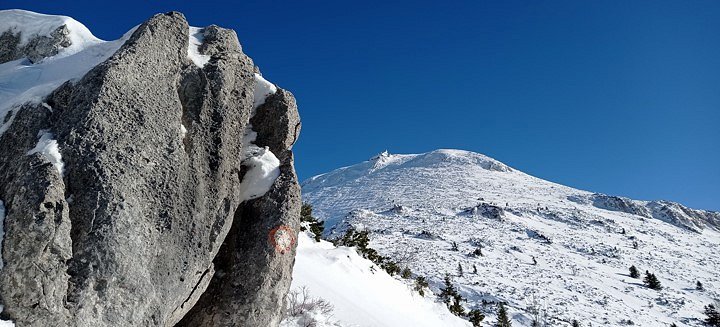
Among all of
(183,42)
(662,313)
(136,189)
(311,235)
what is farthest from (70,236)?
(662,313)

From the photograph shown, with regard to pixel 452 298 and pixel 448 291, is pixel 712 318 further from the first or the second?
pixel 448 291

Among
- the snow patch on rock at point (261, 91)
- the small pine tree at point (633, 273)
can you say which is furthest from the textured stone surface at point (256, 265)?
the small pine tree at point (633, 273)

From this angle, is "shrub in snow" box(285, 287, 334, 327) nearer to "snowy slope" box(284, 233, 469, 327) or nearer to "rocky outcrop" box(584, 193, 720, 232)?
"snowy slope" box(284, 233, 469, 327)

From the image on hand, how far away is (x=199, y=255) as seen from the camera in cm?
534

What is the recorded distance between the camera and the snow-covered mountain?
29.5 metres

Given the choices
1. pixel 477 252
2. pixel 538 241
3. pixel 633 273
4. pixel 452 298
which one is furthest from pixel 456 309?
pixel 538 241

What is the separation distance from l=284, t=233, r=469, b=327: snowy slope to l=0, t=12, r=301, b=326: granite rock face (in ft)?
12.0

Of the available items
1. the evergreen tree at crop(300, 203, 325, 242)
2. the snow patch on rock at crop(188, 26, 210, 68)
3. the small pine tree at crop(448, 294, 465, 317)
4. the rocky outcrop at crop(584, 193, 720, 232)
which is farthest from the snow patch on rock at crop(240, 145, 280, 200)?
the rocky outcrop at crop(584, 193, 720, 232)

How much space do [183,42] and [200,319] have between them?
3.76 metres

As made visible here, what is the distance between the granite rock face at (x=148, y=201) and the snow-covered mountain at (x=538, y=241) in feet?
71.9

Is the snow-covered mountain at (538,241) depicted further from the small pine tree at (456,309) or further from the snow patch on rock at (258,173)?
the snow patch on rock at (258,173)

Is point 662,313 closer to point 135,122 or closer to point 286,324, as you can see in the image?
point 286,324

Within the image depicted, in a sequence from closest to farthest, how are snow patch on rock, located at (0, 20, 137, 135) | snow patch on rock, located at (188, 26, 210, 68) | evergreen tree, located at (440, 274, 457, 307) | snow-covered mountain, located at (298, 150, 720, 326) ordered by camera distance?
snow patch on rock, located at (0, 20, 137, 135) < snow patch on rock, located at (188, 26, 210, 68) < evergreen tree, located at (440, 274, 457, 307) < snow-covered mountain, located at (298, 150, 720, 326)

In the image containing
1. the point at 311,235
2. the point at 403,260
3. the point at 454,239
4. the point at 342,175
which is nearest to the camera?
the point at 311,235
